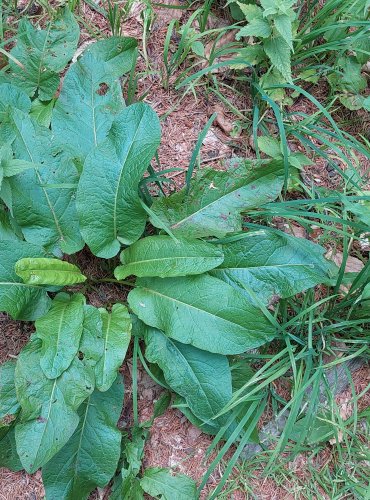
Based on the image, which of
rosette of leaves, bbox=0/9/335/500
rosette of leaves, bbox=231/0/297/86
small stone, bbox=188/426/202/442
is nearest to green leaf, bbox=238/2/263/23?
rosette of leaves, bbox=231/0/297/86

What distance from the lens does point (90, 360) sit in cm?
191

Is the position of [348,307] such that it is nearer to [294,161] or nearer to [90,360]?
[294,161]

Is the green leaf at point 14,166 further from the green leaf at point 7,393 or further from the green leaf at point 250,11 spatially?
the green leaf at point 250,11

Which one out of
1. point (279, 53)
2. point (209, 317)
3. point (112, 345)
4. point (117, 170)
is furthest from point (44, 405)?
point (279, 53)

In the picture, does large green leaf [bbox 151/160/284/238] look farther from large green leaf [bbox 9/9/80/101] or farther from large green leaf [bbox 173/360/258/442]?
large green leaf [bbox 9/9/80/101]

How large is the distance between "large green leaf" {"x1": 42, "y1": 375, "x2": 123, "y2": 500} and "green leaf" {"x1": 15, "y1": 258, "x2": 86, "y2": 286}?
1.63 feet

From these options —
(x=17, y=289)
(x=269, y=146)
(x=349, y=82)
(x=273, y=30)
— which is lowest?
(x=17, y=289)

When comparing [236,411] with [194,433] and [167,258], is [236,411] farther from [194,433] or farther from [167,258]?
[167,258]

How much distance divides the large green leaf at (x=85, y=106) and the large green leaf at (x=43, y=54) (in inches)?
5.2

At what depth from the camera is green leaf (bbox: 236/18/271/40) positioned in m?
2.20

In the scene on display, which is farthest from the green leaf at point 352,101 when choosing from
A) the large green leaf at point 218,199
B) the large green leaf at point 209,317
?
the large green leaf at point 209,317

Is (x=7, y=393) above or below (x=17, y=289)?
below

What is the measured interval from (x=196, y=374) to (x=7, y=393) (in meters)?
0.71

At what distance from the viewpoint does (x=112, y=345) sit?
1.94 meters
